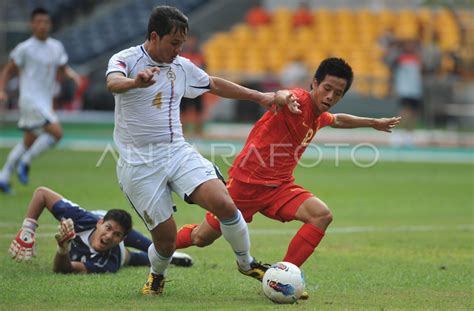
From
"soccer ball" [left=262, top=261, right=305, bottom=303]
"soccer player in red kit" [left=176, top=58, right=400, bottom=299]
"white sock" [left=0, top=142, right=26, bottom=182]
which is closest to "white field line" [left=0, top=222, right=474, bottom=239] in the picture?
"white sock" [left=0, top=142, right=26, bottom=182]

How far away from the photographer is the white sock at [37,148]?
594 inches

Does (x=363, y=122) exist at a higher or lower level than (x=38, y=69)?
lower

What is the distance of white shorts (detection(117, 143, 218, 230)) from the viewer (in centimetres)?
Answer: 740

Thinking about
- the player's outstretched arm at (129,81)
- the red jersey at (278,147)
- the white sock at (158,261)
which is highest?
the player's outstretched arm at (129,81)

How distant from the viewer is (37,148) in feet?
49.5

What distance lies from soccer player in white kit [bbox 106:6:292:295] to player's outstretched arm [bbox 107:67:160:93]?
0.16 metres

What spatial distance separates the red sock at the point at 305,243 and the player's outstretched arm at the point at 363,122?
1.32 meters

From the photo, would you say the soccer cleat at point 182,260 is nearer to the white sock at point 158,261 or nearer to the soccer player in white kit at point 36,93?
the white sock at point 158,261

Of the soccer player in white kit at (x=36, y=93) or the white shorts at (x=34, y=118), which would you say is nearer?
the soccer player in white kit at (x=36, y=93)

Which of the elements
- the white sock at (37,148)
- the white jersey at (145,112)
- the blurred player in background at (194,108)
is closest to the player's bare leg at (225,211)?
the white jersey at (145,112)

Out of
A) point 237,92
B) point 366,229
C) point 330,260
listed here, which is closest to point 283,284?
point 237,92

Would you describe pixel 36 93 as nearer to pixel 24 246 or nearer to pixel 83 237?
pixel 83 237

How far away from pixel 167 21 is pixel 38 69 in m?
8.33

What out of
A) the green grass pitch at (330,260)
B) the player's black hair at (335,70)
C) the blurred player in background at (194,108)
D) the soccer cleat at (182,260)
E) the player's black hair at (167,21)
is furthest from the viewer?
the blurred player in background at (194,108)
